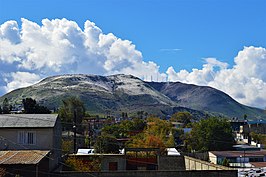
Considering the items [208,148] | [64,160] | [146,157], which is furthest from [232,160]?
[64,160]

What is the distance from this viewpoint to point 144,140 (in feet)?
250

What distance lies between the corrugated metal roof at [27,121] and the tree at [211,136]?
156 feet

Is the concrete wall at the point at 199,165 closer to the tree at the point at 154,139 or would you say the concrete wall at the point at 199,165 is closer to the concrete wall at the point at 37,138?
the tree at the point at 154,139

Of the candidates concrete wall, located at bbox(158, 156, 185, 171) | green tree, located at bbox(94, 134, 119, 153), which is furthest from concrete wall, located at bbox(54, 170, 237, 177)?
green tree, located at bbox(94, 134, 119, 153)

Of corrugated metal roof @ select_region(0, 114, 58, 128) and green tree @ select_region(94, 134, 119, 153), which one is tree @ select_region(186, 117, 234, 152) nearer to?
green tree @ select_region(94, 134, 119, 153)

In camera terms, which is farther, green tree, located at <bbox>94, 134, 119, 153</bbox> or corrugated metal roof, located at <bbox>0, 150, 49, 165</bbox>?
green tree, located at <bbox>94, 134, 119, 153</bbox>

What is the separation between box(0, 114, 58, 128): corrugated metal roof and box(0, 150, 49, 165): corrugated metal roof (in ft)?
16.1

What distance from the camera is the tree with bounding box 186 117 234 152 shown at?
81812mm

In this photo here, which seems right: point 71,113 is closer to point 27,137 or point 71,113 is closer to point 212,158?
point 212,158

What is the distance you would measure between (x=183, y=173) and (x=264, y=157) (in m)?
48.3

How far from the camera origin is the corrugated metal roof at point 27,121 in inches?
1478

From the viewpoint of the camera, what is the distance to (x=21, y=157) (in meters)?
31.2

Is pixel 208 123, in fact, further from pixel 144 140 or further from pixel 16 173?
pixel 16 173

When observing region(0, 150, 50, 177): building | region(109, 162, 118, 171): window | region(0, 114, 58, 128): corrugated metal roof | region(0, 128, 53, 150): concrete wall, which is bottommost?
region(109, 162, 118, 171): window
